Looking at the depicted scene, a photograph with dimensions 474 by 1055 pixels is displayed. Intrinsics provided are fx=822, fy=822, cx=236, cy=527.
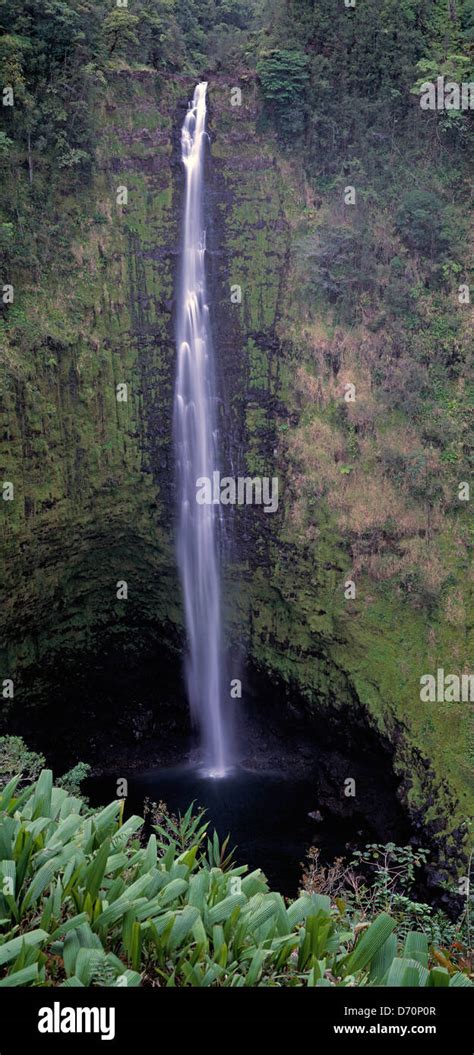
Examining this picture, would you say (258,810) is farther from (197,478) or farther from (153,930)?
(153,930)

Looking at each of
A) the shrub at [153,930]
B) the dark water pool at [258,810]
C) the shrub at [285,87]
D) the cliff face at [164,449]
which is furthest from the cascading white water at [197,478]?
the shrub at [153,930]

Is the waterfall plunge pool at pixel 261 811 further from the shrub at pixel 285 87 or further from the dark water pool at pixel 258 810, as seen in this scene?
the shrub at pixel 285 87

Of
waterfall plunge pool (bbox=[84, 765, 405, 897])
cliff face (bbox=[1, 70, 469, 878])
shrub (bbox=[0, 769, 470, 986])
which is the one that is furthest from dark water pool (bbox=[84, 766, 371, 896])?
shrub (bbox=[0, 769, 470, 986])

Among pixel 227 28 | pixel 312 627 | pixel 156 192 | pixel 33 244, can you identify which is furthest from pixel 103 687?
pixel 227 28

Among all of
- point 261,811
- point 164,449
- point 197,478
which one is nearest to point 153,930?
point 261,811

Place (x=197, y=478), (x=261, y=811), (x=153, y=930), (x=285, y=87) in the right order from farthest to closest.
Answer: (x=285, y=87)
(x=197, y=478)
(x=261, y=811)
(x=153, y=930)

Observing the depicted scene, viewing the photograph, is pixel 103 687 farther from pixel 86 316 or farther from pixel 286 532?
pixel 86 316

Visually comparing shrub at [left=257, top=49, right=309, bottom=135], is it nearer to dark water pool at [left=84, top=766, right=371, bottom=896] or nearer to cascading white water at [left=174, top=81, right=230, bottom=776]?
cascading white water at [left=174, top=81, right=230, bottom=776]
